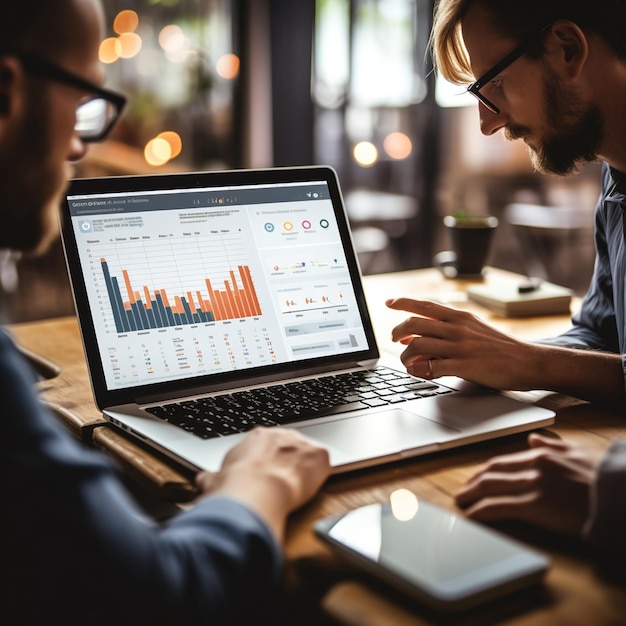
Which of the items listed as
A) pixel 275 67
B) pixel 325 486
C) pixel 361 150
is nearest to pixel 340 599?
pixel 325 486

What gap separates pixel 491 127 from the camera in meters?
Result: 1.39

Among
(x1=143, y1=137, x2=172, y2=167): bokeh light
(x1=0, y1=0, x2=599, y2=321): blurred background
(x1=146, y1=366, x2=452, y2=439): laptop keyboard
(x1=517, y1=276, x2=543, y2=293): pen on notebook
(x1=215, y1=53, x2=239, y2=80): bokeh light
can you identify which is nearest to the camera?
(x1=146, y1=366, x2=452, y2=439): laptop keyboard

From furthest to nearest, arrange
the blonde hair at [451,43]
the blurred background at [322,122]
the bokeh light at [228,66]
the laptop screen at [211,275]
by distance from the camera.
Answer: the bokeh light at [228,66] → the blurred background at [322,122] → the blonde hair at [451,43] → the laptop screen at [211,275]

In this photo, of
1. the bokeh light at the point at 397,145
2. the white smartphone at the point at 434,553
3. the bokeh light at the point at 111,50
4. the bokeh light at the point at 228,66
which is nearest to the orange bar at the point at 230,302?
the white smartphone at the point at 434,553

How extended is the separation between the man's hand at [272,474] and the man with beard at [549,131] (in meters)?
0.34

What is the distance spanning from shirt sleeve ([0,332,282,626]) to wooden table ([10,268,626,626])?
0.32ft

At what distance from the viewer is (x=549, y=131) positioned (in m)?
1.36

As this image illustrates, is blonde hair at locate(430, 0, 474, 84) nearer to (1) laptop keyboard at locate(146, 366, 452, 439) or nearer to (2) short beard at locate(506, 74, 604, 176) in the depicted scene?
(2) short beard at locate(506, 74, 604, 176)

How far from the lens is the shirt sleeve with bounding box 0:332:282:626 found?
56cm

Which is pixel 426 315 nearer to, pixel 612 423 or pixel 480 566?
pixel 612 423

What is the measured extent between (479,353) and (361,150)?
403cm

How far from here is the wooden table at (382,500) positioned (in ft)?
2.02

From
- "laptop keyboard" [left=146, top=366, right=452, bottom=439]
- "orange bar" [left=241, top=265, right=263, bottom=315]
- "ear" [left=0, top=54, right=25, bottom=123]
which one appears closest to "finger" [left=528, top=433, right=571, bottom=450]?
"laptop keyboard" [left=146, top=366, right=452, bottom=439]

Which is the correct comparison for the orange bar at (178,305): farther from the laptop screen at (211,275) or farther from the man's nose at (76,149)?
the man's nose at (76,149)
